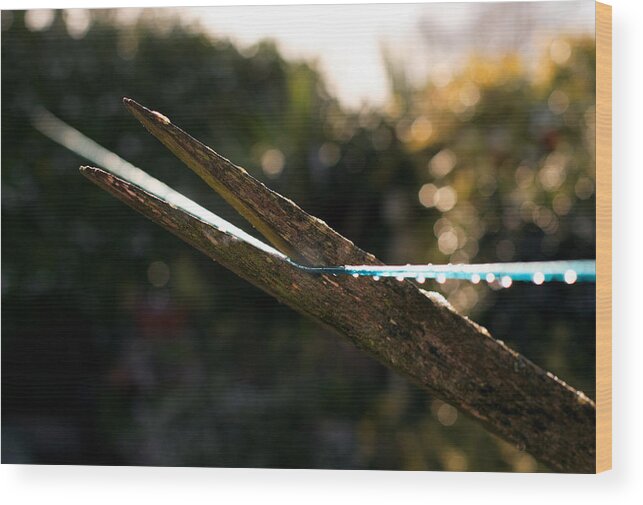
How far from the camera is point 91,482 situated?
2.96 meters

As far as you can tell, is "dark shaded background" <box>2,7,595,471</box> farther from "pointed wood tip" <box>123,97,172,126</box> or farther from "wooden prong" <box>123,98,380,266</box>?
"wooden prong" <box>123,98,380,266</box>

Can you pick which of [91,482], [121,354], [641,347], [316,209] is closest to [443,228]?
[316,209]

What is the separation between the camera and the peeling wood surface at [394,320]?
68.0 inches

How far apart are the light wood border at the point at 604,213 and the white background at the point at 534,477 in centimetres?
2

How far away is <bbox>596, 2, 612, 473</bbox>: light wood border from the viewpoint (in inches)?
108

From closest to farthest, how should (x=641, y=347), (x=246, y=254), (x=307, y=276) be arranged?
(x=307, y=276)
(x=246, y=254)
(x=641, y=347)

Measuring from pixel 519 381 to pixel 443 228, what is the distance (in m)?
1.31

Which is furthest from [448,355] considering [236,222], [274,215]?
[236,222]

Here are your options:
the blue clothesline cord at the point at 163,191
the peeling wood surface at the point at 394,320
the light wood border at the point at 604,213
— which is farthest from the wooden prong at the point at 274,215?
the light wood border at the point at 604,213

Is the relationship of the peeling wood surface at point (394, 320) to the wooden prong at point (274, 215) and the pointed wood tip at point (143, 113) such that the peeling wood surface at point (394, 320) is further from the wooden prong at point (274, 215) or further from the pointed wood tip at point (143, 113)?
the pointed wood tip at point (143, 113)

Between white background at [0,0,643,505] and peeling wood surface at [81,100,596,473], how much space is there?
1.43 feet

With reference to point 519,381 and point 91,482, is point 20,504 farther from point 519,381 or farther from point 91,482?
point 519,381

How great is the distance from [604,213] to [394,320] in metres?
1.21

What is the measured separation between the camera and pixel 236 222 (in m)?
2.95
